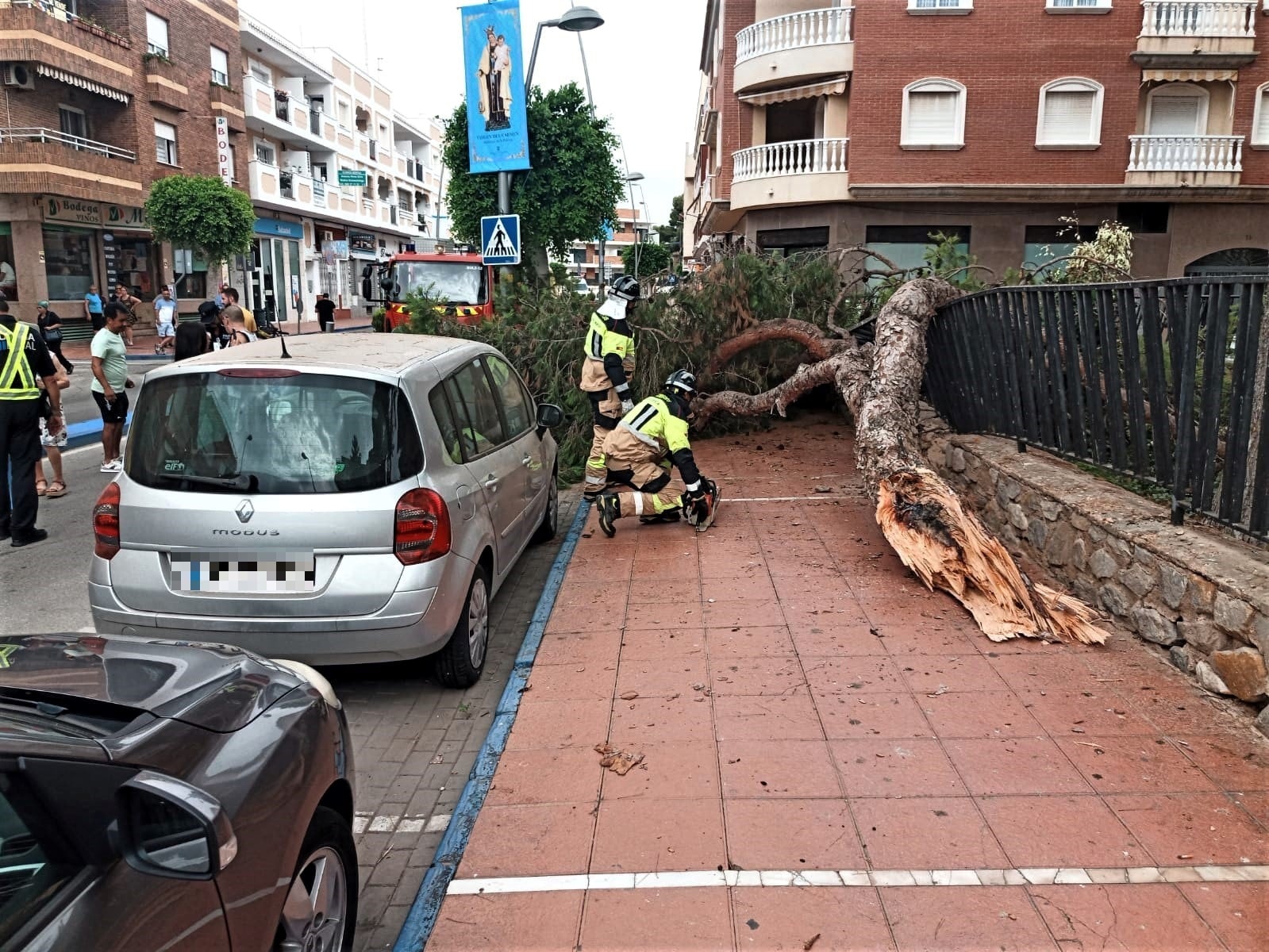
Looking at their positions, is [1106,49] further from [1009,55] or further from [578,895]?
[578,895]

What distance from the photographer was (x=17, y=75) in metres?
24.8

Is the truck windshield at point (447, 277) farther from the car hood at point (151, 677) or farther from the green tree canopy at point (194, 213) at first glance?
the car hood at point (151, 677)

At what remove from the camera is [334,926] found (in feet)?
8.70

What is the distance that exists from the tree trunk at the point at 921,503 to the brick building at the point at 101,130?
24.7 metres

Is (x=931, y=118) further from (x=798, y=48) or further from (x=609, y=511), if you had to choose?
(x=609, y=511)

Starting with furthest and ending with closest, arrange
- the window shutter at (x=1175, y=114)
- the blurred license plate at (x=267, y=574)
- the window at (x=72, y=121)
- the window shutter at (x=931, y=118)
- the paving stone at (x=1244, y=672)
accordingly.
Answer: the window at (x=72, y=121) < the window shutter at (x=1175, y=114) < the window shutter at (x=931, y=118) < the blurred license plate at (x=267, y=574) < the paving stone at (x=1244, y=672)

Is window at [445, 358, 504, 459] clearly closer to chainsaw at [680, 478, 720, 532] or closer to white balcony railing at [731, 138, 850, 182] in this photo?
chainsaw at [680, 478, 720, 532]

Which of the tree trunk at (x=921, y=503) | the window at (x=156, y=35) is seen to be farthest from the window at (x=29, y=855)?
the window at (x=156, y=35)

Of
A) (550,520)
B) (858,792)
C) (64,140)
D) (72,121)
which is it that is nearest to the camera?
(858,792)

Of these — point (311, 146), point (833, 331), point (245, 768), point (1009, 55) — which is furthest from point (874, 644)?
point (311, 146)

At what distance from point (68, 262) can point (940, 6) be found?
80.3 ft

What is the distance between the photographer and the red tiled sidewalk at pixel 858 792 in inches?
113

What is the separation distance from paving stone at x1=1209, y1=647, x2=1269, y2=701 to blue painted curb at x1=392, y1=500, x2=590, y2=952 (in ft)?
10.5

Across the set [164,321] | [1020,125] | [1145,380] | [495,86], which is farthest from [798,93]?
[1145,380]
